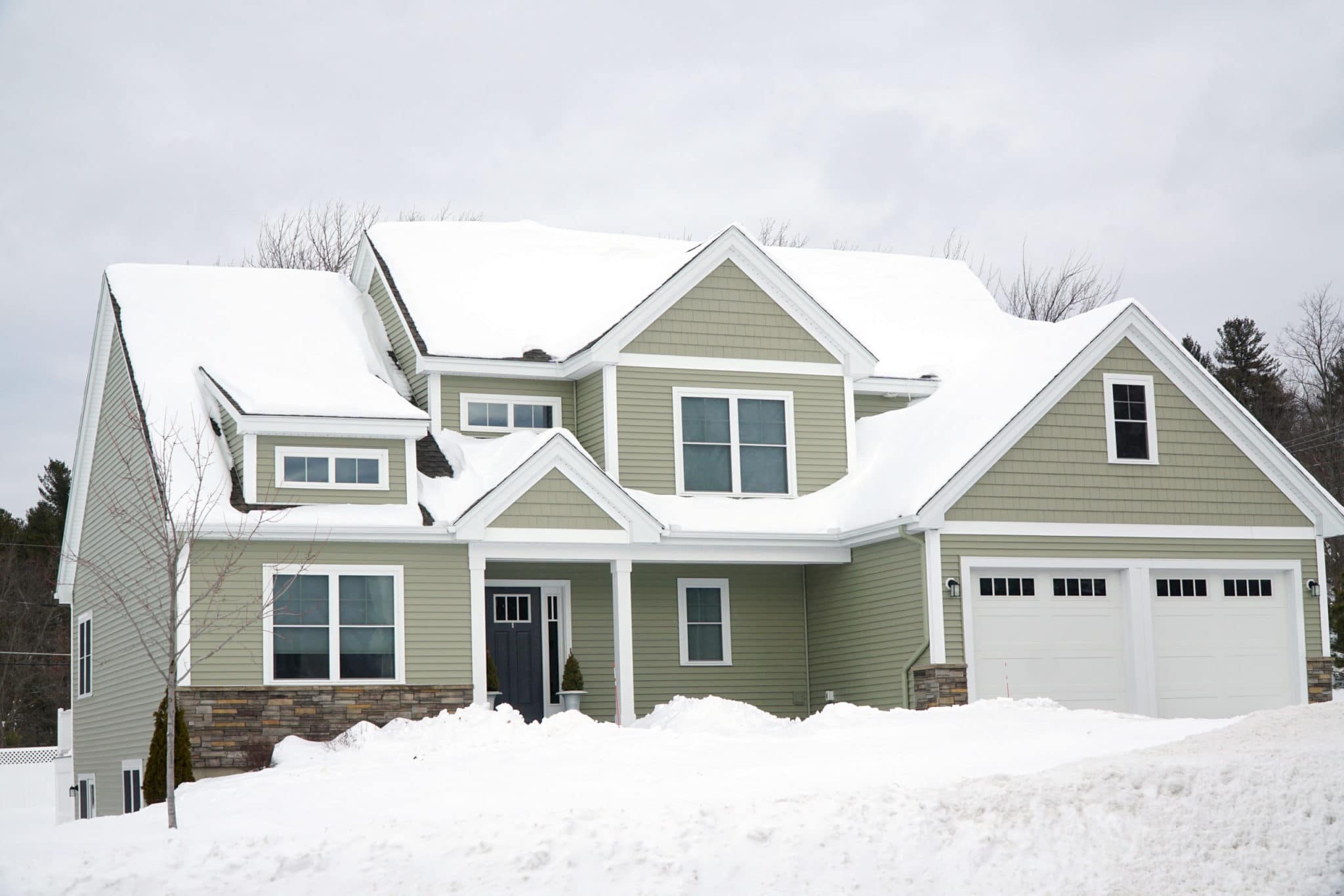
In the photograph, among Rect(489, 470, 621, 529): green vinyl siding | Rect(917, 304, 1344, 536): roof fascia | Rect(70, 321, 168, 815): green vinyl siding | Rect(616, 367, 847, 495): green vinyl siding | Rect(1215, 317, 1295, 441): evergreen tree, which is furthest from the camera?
Rect(1215, 317, 1295, 441): evergreen tree

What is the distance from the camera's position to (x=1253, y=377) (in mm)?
48656

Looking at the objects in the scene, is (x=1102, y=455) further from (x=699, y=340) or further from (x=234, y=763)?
(x=234, y=763)

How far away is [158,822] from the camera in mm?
13859

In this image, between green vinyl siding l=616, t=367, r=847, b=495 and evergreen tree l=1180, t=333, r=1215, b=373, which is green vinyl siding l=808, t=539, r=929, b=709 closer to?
green vinyl siding l=616, t=367, r=847, b=495

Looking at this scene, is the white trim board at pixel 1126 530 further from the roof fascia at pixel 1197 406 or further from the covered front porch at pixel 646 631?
the covered front porch at pixel 646 631

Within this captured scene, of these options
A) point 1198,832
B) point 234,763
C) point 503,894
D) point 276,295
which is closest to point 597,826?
point 503,894

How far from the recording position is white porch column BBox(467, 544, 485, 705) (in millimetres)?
19703

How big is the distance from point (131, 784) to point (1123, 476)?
1405 cm

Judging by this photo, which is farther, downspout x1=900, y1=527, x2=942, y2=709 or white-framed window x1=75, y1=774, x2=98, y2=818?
white-framed window x1=75, y1=774, x2=98, y2=818

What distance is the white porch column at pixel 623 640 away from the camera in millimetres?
20562

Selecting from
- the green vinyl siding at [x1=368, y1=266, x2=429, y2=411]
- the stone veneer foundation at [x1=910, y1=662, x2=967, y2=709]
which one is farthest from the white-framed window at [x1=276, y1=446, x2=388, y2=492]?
the stone veneer foundation at [x1=910, y1=662, x2=967, y2=709]

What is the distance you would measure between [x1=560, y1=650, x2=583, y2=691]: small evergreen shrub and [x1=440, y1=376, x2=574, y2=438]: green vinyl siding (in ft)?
11.4

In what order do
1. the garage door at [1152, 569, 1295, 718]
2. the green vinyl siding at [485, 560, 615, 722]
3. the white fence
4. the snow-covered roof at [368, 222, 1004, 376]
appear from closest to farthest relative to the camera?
the garage door at [1152, 569, 1295, 718], the green vinyl siding at [485, 560, 615, 722], the snow-covered roof at [368, 222, 1004, 376], the white fence

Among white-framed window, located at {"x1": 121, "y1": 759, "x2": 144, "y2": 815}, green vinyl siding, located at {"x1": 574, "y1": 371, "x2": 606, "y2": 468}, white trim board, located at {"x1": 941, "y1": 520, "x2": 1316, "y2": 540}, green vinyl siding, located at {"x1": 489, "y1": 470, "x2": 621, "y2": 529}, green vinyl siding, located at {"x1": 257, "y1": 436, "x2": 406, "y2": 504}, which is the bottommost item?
white-framed window, located at {"x1": 121, "y1": 759, "x2": 144, "y2": 815}
